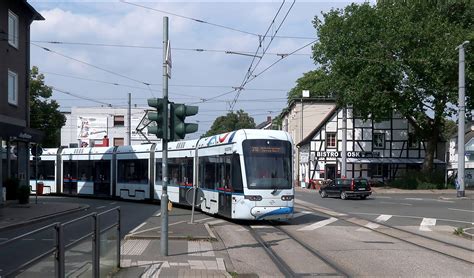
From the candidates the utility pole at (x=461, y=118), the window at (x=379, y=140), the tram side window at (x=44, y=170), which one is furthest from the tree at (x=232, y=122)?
the tram side window at (x=44, y=170)

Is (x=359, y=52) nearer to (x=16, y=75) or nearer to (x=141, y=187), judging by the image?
(x=141, y=187)

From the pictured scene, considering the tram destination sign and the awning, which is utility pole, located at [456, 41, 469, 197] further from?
the tram destination sign

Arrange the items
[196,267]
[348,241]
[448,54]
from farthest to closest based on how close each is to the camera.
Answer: [448,54] → [348,241] → [196,267]

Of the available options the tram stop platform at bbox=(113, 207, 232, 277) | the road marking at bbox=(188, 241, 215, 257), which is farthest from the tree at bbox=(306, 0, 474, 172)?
the road marking at bbox=(188, 241, 215, 257)

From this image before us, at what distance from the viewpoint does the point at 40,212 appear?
21719 mm

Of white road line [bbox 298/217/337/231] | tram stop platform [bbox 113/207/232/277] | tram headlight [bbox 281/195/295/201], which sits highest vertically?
tram headlight [bbox 281/195/295/201]

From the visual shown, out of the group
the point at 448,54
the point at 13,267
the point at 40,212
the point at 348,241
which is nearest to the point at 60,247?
the point at 13,267

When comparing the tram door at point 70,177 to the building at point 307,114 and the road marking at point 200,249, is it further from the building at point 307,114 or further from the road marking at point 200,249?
the building at point 307,114

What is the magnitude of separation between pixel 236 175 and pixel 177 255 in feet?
21.8

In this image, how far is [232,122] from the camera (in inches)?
3957

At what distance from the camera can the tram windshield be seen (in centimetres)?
1739

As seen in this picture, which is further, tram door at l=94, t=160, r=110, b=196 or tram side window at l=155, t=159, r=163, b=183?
tram door at l=94, t=160, r=110, b=196

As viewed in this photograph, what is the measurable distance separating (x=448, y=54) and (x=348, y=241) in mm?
32644

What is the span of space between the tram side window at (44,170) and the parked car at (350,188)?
18556mm
